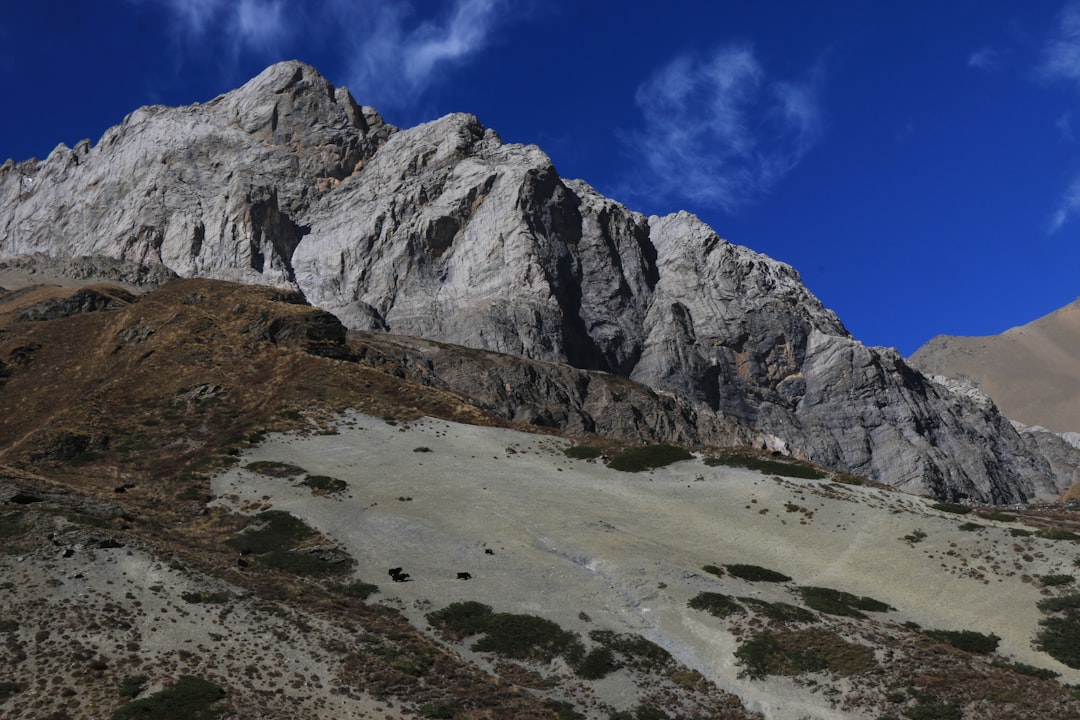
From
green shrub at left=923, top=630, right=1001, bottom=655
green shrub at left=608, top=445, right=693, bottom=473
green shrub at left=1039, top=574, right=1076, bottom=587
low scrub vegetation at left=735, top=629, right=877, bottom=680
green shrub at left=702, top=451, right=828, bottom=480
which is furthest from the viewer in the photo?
green shrub at left=608, top=445, right=693, bottom=473

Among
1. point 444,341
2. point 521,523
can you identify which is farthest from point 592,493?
point 444,341

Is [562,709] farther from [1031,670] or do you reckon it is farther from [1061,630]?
[1061,630]

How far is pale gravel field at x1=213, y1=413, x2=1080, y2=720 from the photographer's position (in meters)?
39.6

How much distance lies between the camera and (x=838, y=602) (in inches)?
1615

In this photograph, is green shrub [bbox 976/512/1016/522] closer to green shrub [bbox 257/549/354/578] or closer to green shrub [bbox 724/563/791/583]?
green shrub [bbox 724/563/791/583]

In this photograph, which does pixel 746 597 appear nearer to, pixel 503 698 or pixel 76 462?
pixel 503 698

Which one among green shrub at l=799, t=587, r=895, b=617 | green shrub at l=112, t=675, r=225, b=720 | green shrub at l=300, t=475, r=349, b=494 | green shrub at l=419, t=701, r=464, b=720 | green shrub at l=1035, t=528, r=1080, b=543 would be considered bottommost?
green shrub at l=112, t=675, r=225, b=720

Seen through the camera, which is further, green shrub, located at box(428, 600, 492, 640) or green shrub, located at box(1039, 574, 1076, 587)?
green shrub, located at box(1039, 574, 1076, 587)

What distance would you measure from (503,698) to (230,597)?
12749 mm

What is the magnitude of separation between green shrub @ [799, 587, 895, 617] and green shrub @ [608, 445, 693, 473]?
2332 centimetres

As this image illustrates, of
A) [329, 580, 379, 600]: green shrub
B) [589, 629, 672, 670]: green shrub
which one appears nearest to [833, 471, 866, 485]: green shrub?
[589, 629, 672, 670]: green shrub

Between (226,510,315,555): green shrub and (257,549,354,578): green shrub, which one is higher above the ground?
(226,510,315,555): green shrub

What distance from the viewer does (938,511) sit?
55.3 m

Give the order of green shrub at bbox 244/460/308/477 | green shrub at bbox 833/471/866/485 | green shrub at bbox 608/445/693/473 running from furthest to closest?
green shrub at bbox 608/445/693/473
green shrub at bbox 833/471/866/485
green shrub at bbox 244/460/308/477
